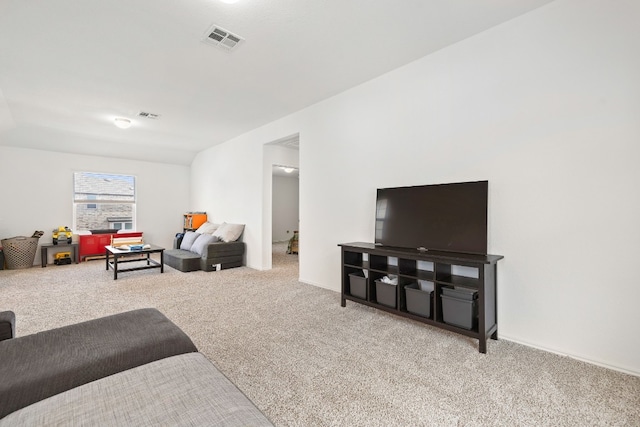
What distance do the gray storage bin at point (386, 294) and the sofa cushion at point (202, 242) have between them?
3.52 meters

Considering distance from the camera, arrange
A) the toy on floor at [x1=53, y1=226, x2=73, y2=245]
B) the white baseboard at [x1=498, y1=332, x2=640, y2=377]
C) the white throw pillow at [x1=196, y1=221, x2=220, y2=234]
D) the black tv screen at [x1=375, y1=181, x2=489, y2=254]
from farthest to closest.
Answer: the white throw pillow at [x1=196, y1=221, x2=220, y2=234] < the toy on floor at [x1=53, y1=226, x2=73, y2=245] < the black tv screen at [x1=375, y1=181, x2=489, y2=254] < the white baseboard at [x1=498, y1=332, x2=640, y2=377]

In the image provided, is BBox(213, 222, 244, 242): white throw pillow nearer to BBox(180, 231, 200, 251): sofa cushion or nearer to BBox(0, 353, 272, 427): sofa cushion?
BBox(180, 231, 200, 251): sofa cushion

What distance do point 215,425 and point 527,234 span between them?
2588mm

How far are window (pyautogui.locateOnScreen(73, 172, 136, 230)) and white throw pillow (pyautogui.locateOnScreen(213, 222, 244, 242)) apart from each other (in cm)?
301

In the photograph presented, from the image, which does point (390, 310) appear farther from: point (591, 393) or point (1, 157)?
point (1, 157)

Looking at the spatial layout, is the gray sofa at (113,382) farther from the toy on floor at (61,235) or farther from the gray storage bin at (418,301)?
the toy on floor at (61,235)

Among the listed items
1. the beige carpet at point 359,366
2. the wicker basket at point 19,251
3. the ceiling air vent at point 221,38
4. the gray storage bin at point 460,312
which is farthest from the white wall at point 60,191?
the gray storage bin at point 460,312

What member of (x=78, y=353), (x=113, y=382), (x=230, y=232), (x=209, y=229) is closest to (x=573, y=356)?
(x=113, y=382)

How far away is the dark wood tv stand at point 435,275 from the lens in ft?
7.47

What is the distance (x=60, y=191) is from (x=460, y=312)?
7.97 metres

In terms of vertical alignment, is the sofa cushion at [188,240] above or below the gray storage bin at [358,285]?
above

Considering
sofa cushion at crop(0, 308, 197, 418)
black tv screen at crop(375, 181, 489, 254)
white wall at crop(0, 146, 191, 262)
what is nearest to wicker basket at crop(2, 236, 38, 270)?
white wall at crop(0, 146, 191, 262)

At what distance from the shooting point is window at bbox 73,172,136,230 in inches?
257

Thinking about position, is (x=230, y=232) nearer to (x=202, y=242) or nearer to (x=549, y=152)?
(x=202, y=242)
